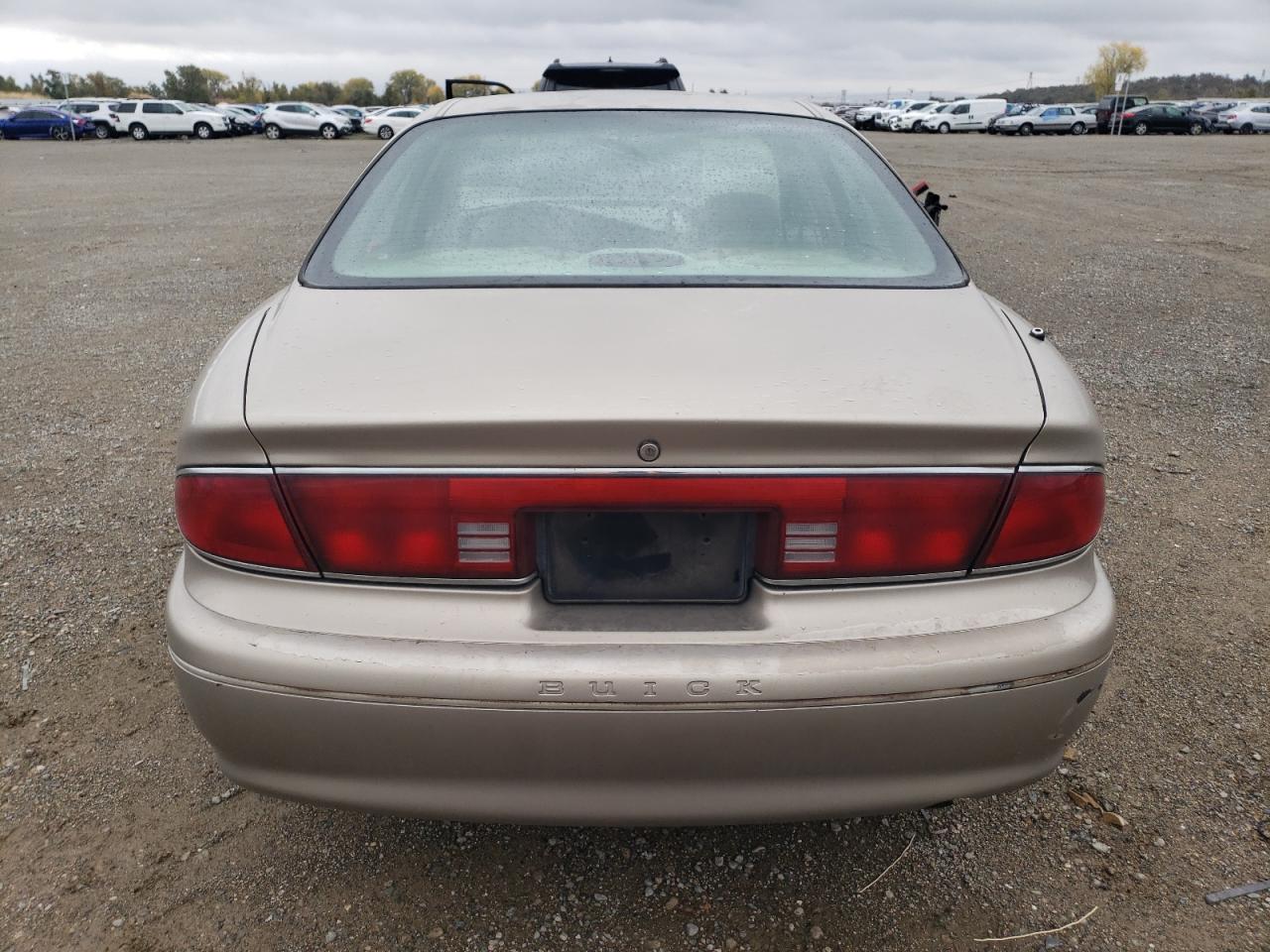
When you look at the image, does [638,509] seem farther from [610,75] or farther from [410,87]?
[410,87]

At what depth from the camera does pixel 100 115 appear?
121 feet

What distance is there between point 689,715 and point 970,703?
473mm

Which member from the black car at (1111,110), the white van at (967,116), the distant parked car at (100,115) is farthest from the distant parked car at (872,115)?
the distant parked car at (100,115)

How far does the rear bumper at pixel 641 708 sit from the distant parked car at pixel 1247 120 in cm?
4568

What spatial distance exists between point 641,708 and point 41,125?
43760 millimetres

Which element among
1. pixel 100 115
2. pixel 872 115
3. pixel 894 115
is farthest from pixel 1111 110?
pixel 100 115

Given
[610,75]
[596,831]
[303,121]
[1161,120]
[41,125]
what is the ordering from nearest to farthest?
[596,831] < [610,75] < [41,125] < [1161,120] < [303,121]

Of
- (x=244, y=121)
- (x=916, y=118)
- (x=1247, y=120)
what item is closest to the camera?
(x=1247, y=120)

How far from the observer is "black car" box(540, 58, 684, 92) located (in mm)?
6871

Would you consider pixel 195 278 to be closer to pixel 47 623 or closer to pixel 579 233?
pixel 47 623

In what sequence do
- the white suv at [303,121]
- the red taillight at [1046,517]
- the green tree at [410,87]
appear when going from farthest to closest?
the green tree at [410,87] < the white suv at [303,121] < the red taillight at [1046,517]

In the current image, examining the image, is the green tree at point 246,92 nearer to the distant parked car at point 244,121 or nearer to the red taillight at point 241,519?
the distant parked car at point 244,121

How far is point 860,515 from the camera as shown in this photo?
5.13 ft

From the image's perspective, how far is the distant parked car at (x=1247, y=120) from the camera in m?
37.8
